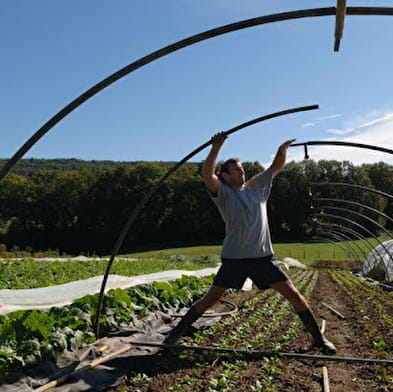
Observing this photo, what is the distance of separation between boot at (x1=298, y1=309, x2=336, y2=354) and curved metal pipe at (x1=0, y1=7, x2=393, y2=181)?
8.91ft

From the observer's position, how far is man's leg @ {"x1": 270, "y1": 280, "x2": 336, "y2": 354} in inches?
174

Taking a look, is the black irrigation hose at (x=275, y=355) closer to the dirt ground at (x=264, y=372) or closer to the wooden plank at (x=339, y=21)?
the dirt ground at (x=264, y=372)

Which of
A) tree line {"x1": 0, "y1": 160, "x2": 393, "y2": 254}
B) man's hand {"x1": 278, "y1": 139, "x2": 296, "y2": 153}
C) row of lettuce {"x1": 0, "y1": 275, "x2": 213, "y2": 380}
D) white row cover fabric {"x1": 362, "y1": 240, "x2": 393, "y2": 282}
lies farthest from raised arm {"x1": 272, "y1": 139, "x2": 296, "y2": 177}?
tree line {"x1": 0, "y1": 160, "x2": 393, "y2": 254}

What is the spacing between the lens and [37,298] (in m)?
7.26

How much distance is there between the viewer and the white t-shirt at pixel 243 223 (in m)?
4.39

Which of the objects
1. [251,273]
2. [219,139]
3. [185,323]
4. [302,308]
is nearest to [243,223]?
[251,273]

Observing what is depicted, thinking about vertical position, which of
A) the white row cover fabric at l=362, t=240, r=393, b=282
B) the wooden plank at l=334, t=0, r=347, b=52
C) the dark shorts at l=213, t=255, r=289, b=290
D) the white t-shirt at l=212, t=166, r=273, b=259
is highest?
the wooden plank at l=334, t=0, r=347, b=52

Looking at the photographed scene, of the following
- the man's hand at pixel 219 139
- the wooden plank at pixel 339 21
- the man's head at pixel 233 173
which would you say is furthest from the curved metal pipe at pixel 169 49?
the man's head at pixel 233 173

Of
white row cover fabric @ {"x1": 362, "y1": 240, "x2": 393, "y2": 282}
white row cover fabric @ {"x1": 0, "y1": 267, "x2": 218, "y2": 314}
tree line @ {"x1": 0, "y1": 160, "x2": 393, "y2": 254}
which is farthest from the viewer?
tree line @ {"x1": 0, "y1": 160, "x2": 393, "y2": 254}

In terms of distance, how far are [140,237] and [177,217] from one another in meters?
4.42

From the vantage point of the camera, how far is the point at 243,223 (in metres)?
4.40

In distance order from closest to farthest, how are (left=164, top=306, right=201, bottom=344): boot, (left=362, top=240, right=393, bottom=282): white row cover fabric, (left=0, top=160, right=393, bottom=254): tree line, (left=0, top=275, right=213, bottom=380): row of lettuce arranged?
(left=0, top=275, right=213, bottom=380): row of lettuce < (left=164, top=306, right=201, bottom=344): boot < (left=362, top=240, right=393, bottom=282): white row cover fabric < (left=0, top=160, right=393, bottom=254): tree line

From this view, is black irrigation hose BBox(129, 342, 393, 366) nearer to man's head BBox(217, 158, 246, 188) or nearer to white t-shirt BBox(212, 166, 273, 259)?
white t-shirt BBox(212, 166, 273, 259)

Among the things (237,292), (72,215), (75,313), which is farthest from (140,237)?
(75,313)
